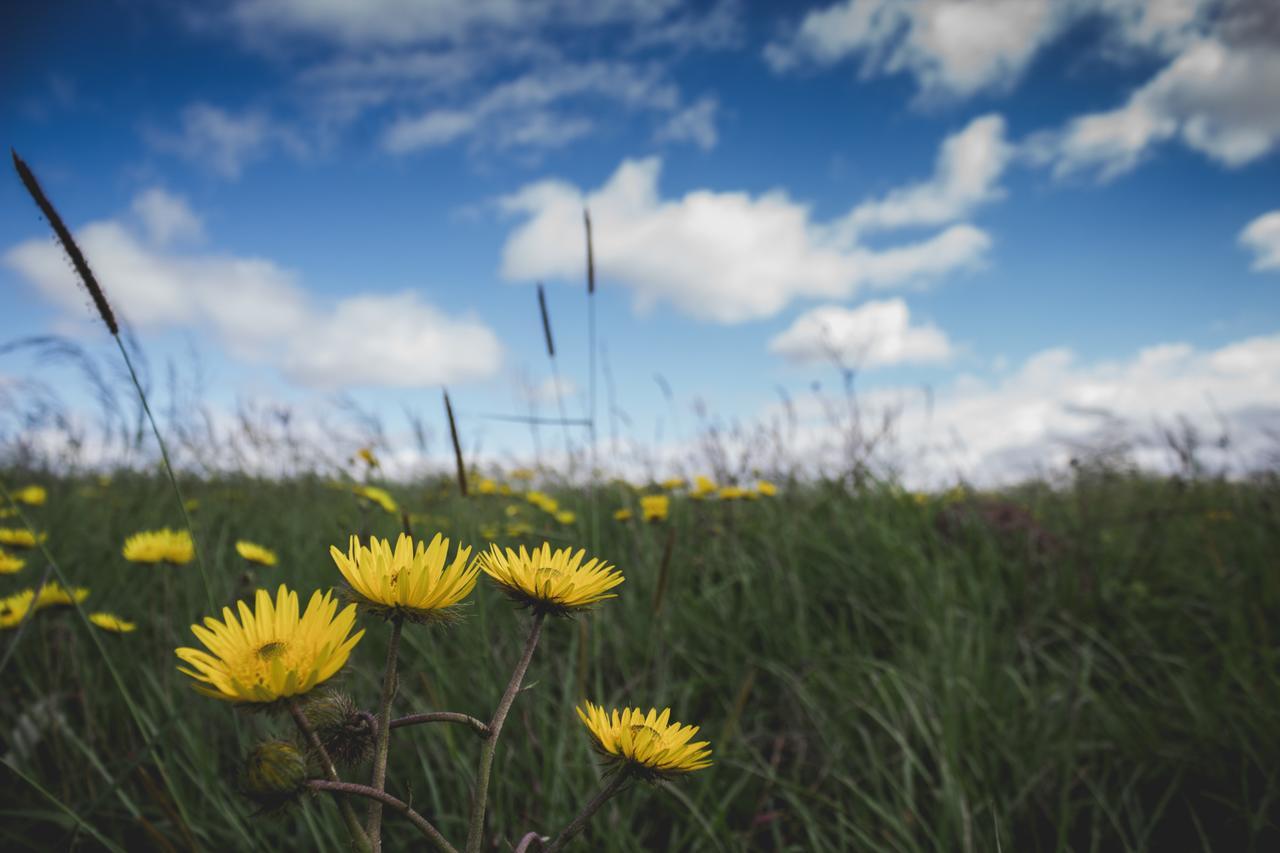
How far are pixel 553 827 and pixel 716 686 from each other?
87 centimetres

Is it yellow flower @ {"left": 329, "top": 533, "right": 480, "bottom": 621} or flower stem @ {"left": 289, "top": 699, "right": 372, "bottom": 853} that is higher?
yellow flower @ {"left": 329, "top": 533, "right": 480, "bottom": 621}

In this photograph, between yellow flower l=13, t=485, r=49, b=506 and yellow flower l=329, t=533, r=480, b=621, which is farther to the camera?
yellow flower l=13, t=485, r=49, b=506

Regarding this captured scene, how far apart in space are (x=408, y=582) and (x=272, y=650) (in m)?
0.11

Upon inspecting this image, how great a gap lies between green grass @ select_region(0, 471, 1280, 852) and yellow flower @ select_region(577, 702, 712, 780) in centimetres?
60

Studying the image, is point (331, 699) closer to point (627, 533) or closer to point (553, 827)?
point (553, 827)

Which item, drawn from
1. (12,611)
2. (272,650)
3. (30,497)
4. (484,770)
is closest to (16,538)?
(12,611)

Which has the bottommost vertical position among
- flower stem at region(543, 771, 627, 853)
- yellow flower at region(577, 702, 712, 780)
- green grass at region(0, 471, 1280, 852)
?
green grass at region(0, 471, 1280, 852)

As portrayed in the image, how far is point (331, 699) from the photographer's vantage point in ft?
2.00

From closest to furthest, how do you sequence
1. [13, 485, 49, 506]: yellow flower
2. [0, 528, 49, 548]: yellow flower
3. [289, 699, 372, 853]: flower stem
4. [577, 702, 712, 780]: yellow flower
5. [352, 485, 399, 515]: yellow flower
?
[289, 699, 372, 853]: flower stem
[577, 702, 712, 780]: yellow flower
[0, 528, 49, 548]: yellow flower
[352, 485, 399, 515]: yellow flower
[13, 485, 49, 506]: yellow flower

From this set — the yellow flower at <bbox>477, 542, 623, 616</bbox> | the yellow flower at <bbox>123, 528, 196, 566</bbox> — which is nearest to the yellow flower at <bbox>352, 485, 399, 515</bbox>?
the yellow flower at <bbox>123, 528, 196, 566</bbox>

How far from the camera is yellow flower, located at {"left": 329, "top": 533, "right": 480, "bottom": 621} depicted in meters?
0.59

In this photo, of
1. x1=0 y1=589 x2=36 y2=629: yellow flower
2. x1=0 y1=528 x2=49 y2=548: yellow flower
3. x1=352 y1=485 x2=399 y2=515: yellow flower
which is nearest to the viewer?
x1=0 y1=589 x2=36 y2=629: yellow flower

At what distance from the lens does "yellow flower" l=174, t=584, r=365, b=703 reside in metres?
0.51

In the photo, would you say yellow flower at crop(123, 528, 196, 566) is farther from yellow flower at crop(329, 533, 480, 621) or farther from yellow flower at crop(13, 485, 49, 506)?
yellow flower at crop(13, 485, 49, 506)
